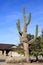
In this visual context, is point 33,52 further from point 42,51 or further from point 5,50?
point 5,50

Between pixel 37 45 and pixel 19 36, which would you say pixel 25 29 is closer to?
pixel 19 36

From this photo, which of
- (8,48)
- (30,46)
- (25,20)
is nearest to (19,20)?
(25,20)

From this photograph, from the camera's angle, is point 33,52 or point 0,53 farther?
point 0,53

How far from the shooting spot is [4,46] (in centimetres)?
6525

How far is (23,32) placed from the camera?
108 ft

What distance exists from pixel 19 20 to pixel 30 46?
623 cm

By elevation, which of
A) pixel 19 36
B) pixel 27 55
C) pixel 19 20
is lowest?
pixel 27 55

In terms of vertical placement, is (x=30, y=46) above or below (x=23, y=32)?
below

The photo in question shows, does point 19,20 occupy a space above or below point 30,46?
above

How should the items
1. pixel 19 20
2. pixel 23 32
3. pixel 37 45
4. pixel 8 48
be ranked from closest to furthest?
pixel 19 20 < pixel 23 32 < pixel 37 45 < pixel 8 48

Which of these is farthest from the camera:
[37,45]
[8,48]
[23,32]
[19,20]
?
[8,48]

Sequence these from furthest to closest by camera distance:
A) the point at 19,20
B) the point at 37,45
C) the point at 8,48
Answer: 1. the point at 8,48
2. the point at 37,45
3. the point at 19,20

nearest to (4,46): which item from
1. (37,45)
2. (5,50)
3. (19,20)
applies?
(5,50)

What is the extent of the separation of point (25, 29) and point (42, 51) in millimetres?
4837
